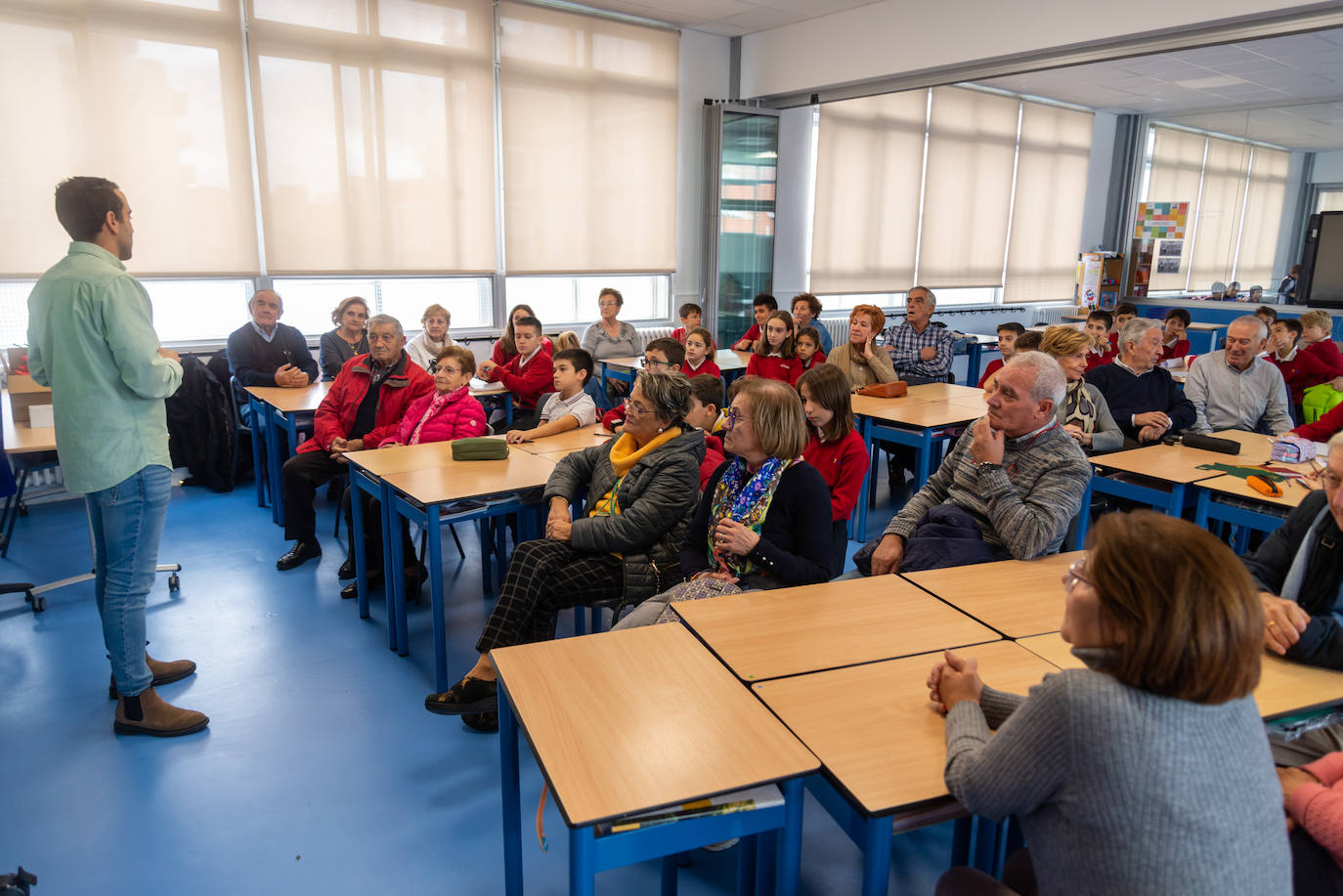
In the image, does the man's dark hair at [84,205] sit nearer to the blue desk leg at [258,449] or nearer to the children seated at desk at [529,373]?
the blue desk leg at [258,449]

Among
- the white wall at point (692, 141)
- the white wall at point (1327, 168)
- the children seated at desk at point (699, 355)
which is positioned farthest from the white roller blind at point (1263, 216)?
the children seated at desk at point (699, 355)

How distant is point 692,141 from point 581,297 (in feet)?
6.28

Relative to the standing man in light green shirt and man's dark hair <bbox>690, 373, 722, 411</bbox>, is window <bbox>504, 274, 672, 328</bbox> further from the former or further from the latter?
the standing man in light green shirt

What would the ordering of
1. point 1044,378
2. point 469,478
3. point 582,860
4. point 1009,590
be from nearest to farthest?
point 582,860, point 1009,590, point 1044,378, point 469,478

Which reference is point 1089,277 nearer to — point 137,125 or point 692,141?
point 692,141

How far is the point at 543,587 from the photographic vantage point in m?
2.73

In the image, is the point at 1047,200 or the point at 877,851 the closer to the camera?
the point at 877,851

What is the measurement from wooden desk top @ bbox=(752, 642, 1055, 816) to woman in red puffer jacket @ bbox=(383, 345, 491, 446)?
8.96 ft

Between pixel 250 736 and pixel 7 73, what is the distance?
473cm

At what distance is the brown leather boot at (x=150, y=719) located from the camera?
8.79 ft

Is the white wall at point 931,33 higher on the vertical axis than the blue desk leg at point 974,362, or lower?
higher

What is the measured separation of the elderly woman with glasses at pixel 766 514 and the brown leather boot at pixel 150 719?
1558 mm

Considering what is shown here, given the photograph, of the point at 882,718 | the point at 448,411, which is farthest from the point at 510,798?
the point at 448,411

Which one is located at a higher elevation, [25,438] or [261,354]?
[261,354]
